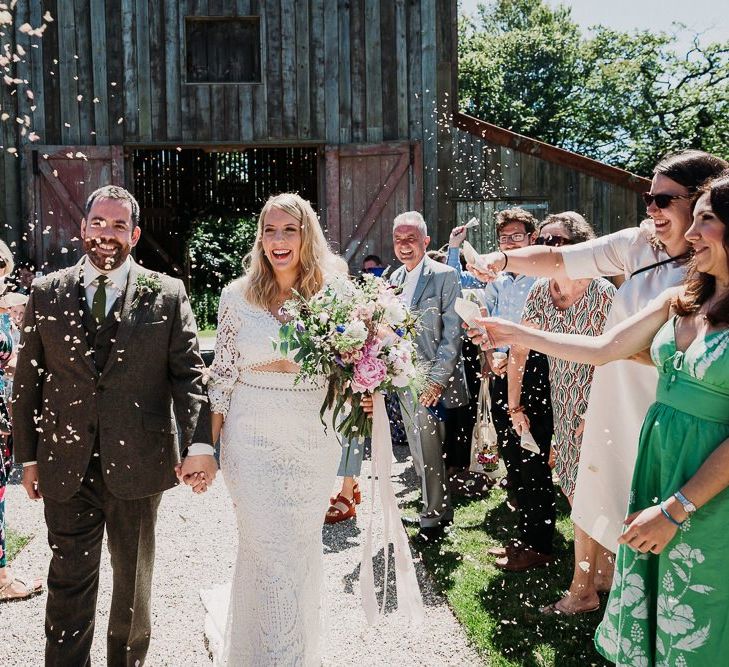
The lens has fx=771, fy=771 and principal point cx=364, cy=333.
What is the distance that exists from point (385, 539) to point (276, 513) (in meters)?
0.58

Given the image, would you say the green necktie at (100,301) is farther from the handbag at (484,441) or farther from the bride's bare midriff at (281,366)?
the handbag at (484,441)

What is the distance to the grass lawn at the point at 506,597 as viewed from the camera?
3689 mm

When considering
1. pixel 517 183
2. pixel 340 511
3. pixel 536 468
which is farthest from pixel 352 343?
pixel 517 183

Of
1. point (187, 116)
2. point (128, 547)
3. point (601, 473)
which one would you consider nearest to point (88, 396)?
point (128, 547)

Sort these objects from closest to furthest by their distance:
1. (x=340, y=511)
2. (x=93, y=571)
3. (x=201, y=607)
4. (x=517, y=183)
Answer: (x=93, y=571), (x=201, y=607), (x=340, y=511), (x=517, y=183)

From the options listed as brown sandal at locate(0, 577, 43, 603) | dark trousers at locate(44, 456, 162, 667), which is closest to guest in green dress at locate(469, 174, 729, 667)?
dark trousers at locate(44, 456, 162, 667)

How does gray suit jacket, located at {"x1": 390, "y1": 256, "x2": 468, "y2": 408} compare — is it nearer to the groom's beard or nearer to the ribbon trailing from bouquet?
the ribbon trailing from bouquet

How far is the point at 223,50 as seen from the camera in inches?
445

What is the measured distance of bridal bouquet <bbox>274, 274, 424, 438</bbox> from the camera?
10.6 ft

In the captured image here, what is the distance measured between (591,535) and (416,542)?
1.70m

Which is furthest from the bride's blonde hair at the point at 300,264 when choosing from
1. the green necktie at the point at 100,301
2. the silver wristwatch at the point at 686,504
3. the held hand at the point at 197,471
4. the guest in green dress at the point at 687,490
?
the silver wristwatch at the point at 686,504

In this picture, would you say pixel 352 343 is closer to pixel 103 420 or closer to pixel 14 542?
pixel 103 420

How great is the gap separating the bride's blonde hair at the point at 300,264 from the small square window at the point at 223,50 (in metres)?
8.42

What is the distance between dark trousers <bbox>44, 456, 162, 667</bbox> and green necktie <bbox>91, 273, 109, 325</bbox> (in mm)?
598
